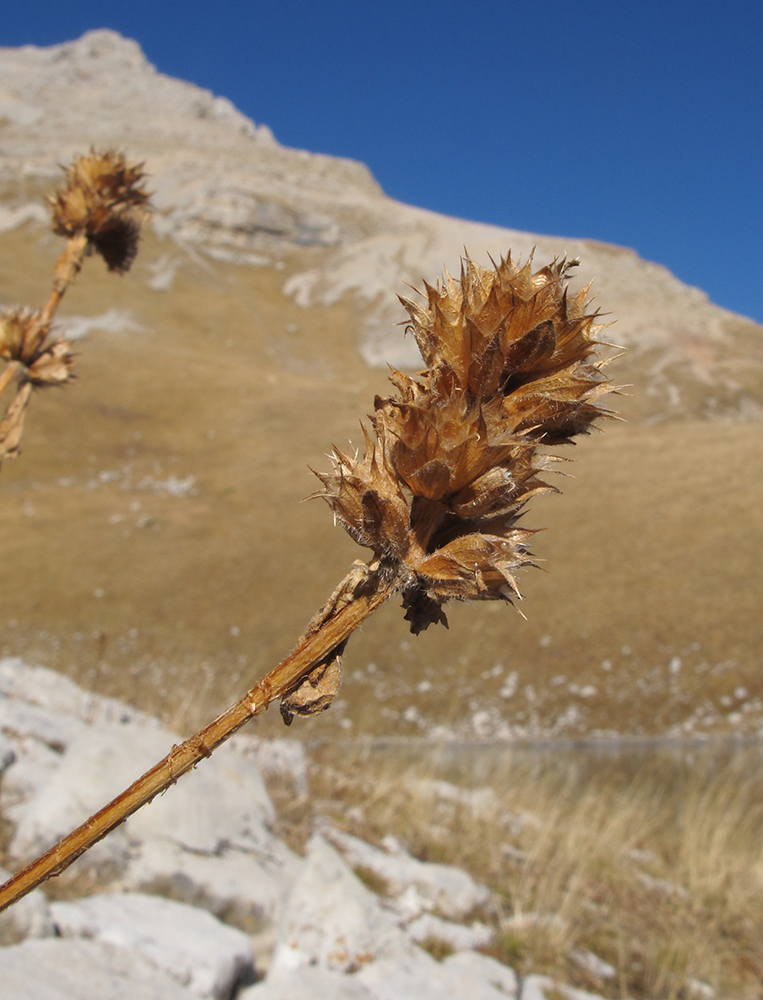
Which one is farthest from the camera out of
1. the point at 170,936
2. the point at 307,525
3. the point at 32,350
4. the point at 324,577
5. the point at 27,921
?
the point at 307,525

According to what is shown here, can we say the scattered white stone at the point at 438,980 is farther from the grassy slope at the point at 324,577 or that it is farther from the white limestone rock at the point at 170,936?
the grassy slope at the point at 324,577

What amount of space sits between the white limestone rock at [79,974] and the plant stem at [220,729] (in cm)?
155

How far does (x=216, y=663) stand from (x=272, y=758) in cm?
701

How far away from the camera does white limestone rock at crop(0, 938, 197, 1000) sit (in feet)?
5.87

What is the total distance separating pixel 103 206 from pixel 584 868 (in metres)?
4.40

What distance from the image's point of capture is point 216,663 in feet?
39.4

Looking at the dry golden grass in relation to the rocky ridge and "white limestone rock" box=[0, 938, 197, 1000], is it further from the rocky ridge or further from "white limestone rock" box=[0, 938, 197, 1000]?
the rocky ridge

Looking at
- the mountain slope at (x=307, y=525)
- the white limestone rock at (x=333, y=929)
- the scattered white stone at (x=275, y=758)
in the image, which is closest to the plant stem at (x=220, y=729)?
the mountain slope at (x=307, y=525)

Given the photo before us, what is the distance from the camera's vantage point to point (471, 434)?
1.93 feet

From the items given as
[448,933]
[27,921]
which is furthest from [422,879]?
[27,921]

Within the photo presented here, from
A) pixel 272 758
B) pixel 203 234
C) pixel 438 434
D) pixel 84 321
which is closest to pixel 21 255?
pixel 84 321

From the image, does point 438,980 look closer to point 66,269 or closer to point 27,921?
point 27,921

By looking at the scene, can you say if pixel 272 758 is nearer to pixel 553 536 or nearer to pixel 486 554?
pixel 486 554

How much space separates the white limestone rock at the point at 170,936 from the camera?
2.44m
